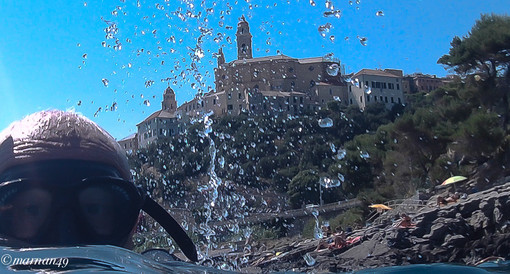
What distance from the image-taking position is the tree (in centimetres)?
1873

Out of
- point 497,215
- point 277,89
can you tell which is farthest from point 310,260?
point 277,89

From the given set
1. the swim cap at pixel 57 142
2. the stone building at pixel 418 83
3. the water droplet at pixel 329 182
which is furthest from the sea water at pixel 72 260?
the stone building at pixel 418 83

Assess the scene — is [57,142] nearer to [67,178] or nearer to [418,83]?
[67,178]

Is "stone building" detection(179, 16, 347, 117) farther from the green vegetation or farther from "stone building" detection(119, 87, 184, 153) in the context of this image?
the green vegetation

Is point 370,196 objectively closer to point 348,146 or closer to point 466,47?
point 348,146

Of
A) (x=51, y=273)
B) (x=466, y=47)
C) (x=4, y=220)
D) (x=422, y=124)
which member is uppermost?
(x=466, y=47)

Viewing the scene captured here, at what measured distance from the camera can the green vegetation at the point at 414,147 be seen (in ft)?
60.1

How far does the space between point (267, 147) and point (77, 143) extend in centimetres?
3796

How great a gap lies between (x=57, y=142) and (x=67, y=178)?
0.54 ft

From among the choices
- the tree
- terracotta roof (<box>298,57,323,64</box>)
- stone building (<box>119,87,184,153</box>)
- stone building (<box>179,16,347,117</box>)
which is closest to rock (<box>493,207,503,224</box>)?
the tree

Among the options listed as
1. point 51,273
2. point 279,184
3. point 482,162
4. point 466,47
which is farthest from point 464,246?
point 279,184

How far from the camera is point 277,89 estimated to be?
53.8 meters

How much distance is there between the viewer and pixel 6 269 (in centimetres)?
123

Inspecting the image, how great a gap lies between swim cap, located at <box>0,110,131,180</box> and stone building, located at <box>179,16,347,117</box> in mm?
39539
